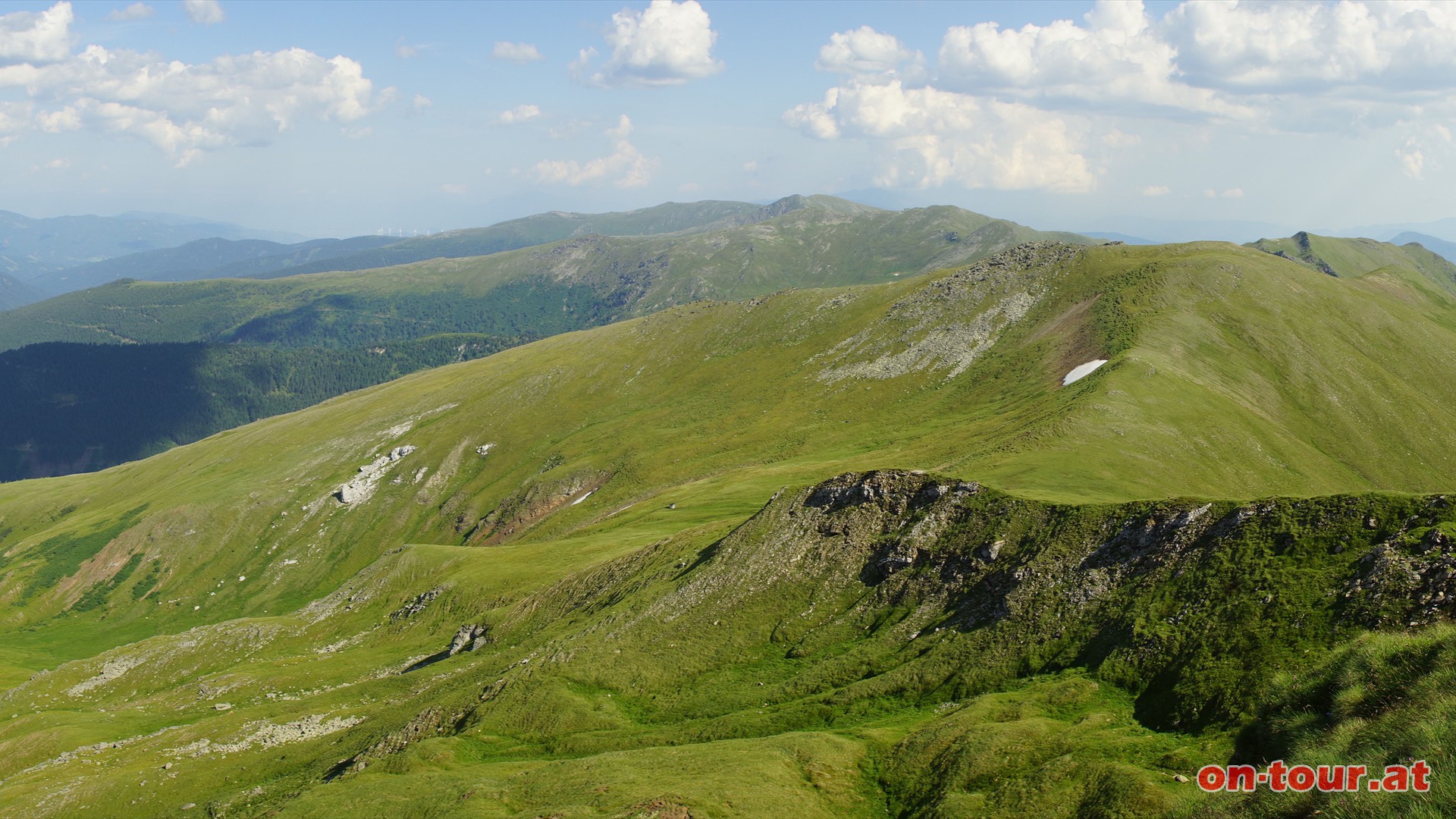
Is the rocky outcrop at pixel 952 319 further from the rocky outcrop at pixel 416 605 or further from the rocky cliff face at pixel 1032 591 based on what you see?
the rocky outcrop at pixel 416 605

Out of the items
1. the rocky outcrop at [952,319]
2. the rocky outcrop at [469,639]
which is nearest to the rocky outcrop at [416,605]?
the rocky outcrop at [469,639]

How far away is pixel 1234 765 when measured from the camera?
30.8 metres

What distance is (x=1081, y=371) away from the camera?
121500 millimetres

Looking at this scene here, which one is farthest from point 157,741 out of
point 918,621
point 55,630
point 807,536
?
point 55,630

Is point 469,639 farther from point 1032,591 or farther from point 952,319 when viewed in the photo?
point 952,319

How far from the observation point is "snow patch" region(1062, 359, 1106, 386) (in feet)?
392

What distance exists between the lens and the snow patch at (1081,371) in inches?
4700

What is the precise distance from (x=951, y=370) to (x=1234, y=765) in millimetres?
125881

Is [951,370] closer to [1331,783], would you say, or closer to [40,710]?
[1331,783]

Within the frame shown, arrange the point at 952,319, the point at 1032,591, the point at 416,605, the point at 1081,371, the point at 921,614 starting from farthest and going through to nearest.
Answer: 1. the point at 952,319
2. the point at 1081,371
3. the point at 416,605
4. the point at 921,614
5. the point at 1032,591

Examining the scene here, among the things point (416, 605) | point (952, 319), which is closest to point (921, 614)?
point (416, 605)

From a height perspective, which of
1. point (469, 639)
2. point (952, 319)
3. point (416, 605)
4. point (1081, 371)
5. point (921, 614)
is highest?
point (952, 319)

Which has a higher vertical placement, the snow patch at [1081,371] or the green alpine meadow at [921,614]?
the snow patch at [1081,371]

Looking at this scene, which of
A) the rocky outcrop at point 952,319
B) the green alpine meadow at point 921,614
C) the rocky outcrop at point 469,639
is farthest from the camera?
the rocky outcrop at point 952,319
